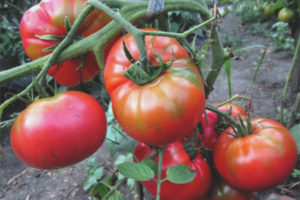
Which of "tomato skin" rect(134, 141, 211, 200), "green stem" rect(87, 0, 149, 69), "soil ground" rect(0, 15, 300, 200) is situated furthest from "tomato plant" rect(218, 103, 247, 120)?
"green stem" rect(87, 0, 149, 69)

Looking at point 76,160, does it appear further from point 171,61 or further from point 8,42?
point 8,42

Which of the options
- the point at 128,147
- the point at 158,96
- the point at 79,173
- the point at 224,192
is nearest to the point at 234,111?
the point at 224,192

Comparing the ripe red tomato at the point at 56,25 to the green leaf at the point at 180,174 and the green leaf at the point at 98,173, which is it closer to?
the green leaf at the point at 180,174

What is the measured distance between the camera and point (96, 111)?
512 mm

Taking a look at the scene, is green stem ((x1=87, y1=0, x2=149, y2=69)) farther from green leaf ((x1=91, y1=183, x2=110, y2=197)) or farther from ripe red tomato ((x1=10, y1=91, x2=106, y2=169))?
green leaf ((x1=91, y1=183, x2=110, y2=197))

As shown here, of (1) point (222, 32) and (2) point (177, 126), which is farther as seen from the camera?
(1) point (222, 32)

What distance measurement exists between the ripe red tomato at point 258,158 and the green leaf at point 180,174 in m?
0.16

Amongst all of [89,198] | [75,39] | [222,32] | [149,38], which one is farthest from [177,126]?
[222,32]

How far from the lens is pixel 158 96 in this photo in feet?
1.43

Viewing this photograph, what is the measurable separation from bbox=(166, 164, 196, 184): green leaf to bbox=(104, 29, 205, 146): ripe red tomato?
3.5 inches

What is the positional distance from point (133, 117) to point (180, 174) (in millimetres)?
162

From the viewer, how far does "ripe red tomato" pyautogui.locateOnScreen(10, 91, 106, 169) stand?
474 mm

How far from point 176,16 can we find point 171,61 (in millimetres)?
2627

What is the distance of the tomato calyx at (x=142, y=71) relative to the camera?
1.50ft
